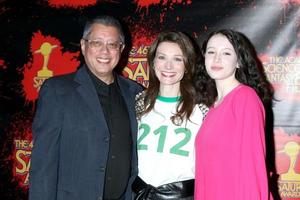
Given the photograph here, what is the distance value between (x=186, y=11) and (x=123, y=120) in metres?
1.16

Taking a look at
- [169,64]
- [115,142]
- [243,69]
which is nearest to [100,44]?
[169,64]

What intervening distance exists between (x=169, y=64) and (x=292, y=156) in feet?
4.26

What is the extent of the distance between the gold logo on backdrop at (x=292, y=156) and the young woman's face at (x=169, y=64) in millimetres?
1119

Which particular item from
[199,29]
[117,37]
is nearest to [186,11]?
[199,29]

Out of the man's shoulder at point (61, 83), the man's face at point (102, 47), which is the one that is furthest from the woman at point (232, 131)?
the man's shoulder at point (61, 83)

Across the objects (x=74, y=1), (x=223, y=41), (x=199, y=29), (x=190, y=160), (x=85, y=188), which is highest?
(x=74, y=1)

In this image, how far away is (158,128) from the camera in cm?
211

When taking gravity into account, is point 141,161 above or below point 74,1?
below

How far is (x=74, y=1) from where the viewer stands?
2.92 m

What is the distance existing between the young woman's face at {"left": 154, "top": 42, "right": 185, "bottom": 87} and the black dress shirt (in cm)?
32

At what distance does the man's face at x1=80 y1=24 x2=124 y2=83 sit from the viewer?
2.05 meters

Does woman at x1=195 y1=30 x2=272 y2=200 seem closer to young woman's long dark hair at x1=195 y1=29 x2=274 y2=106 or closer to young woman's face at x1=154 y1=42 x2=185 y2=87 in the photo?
young woman's long dark hair at x1=195 y1=29 x2=274 y2=106

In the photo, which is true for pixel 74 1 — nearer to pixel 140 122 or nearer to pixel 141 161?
pixel 140 122

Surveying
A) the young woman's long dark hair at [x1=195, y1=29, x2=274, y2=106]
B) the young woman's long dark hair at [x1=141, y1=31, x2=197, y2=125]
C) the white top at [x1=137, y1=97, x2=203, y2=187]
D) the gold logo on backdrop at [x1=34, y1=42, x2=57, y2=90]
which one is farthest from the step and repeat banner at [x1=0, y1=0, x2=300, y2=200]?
the white top at [x1=137, y1=97, x2=203, y2=187]
